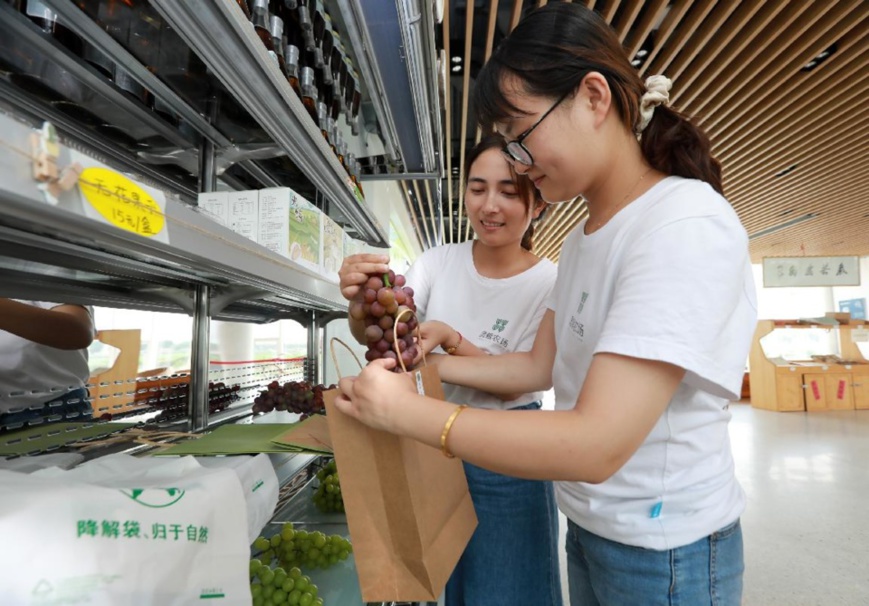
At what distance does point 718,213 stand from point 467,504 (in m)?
0.62

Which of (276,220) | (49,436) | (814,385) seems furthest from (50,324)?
(814,385)

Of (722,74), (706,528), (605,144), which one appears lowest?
(706,528)

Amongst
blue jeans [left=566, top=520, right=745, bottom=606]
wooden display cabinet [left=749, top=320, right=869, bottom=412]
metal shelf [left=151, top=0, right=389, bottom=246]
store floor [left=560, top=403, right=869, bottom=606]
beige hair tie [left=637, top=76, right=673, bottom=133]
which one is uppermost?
metal shelf [left=151, top=0, right=389, bottom=246]

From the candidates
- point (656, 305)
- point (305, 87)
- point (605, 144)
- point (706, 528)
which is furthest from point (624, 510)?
point (305, 87)

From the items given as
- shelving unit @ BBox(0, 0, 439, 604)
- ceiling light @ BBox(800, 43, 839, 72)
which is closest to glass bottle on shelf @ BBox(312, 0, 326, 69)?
shelving unit @ BBox(0, 0, 439, 604)

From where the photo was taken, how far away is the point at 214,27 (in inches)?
33.7

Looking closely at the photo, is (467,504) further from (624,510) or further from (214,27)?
(214,27)

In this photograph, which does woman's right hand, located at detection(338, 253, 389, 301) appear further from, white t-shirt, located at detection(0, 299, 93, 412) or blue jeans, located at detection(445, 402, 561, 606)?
white t-shirt, located at detection(0, 299, 93, 412)

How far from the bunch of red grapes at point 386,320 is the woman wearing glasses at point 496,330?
243 millimetres

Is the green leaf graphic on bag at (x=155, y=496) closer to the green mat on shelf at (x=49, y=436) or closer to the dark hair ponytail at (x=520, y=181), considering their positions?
the green mat on shelf at (x=49, y=436)

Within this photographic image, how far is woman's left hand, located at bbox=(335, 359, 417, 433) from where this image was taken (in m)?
0.61

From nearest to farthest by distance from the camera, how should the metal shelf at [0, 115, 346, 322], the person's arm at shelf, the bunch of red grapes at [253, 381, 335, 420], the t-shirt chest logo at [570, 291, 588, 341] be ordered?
1. the metal shelf at [0, 115, 346, 322]
2. the t-shirt chest logo at [570, 291, 588, 341]
3. the person's arm at shelf
4. the bunch of red grapes at [253, 381, 335, 420]

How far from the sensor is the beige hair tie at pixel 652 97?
828mm

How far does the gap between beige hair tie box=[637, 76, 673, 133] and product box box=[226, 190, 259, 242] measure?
3.15ft
